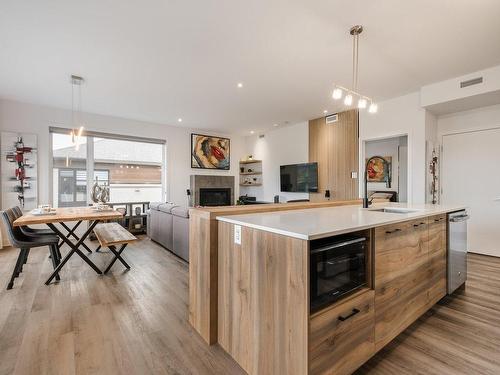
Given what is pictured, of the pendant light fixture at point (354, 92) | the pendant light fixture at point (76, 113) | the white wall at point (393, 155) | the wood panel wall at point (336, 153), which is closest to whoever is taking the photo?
the pendant light fixture at point (354, 92)

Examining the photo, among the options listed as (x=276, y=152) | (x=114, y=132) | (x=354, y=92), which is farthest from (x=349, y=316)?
(x=114, y=132)

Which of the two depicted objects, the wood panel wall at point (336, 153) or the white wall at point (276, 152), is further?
the white wall at point (276, 152)

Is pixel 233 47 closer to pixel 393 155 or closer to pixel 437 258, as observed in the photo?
pixel 437 258

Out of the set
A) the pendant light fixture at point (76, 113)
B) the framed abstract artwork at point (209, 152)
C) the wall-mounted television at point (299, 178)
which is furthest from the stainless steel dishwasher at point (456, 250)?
the framed abstract artwork at point (209, 152)

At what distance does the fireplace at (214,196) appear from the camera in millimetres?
7037

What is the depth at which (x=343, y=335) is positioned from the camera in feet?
4.27

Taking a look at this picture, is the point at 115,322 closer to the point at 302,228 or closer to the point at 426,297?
the point at 302,228

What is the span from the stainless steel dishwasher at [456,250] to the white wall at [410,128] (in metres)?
1.71

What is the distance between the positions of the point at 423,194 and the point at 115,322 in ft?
15.3

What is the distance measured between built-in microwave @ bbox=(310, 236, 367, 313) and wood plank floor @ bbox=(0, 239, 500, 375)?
0.63 metres

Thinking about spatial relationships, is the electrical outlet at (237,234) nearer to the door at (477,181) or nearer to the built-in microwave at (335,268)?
the built-in microwave at (335,268)

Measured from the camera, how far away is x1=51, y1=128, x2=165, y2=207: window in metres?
5.36

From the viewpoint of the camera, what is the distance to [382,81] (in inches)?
151

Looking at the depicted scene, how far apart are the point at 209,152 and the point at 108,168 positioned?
2.63 m
